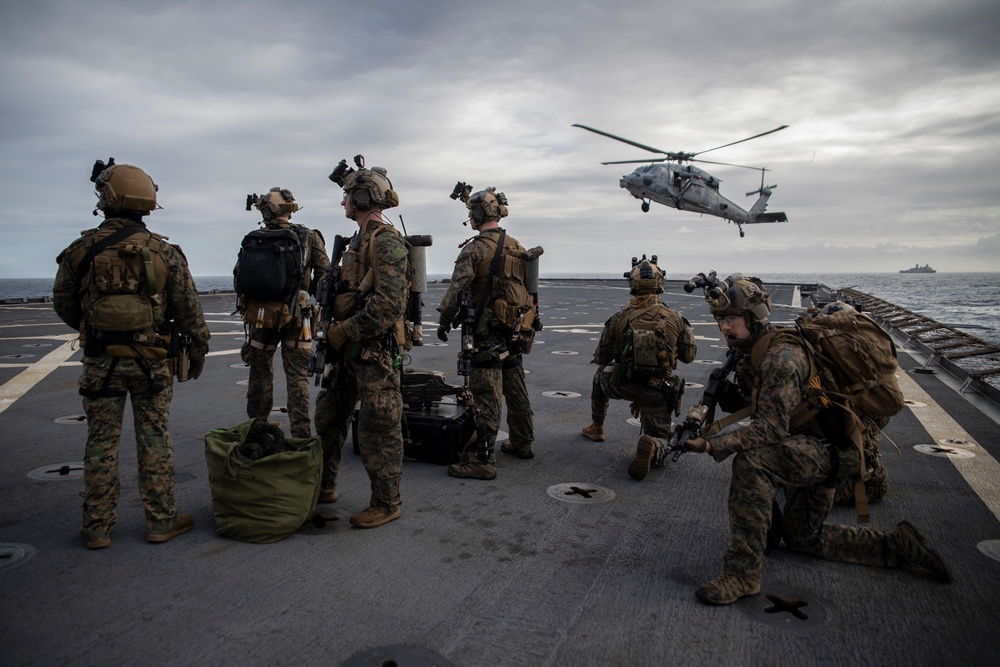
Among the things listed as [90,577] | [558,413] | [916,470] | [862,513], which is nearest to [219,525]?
[90,577]

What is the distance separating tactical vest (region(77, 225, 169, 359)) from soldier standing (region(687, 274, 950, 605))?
3.16m

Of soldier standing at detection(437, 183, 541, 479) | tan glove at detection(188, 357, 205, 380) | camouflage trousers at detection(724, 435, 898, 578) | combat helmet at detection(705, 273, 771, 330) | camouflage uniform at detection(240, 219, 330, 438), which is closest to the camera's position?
camouflage trousers at detection(724, 435, 898, 578)

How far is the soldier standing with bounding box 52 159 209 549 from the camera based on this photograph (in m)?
3.53

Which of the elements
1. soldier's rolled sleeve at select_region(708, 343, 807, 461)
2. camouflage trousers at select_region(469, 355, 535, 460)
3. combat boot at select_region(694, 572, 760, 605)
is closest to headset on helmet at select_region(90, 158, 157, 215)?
camouflage trousers at select_region(469, 355, 535, 460)

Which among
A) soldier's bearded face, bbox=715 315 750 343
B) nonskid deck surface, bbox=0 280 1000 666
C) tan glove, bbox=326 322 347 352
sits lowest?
nonskid deck surface, bbox=0 280 1000 666

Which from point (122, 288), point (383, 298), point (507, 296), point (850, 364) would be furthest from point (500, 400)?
point (122, 288)

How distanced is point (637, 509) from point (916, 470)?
259cm

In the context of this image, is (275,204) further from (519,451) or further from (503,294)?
(519,451)

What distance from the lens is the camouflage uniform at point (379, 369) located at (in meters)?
3.85

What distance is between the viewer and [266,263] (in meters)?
4.97

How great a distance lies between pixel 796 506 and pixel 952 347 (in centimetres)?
988

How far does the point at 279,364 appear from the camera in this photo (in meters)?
10.0

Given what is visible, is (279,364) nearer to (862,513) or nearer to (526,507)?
(526,507)

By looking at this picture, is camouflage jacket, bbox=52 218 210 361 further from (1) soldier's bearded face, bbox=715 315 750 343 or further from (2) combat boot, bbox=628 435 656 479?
(2) combat boot, bbox=628 435 656 479
